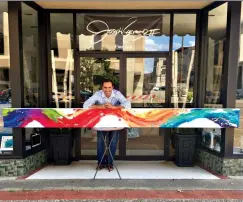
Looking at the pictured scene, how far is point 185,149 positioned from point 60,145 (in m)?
2.38

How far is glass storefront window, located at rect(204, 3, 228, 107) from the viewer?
4285 mm

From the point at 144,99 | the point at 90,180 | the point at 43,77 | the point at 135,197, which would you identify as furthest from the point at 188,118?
the point at 43,77

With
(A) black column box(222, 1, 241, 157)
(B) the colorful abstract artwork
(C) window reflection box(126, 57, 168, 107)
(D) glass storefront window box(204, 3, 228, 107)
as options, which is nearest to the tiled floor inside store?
(A) black column box(222, 1, 241, 157)

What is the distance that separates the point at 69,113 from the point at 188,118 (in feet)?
6.60

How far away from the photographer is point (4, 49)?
13.5 feet

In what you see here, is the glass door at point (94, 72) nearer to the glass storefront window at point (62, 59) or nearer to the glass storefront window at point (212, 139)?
the glass storefront window at point (62, 59)

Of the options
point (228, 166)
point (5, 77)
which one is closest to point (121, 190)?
point (228, 166)

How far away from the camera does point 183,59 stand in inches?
193

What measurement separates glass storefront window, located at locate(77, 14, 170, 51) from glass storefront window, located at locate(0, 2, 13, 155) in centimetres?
135

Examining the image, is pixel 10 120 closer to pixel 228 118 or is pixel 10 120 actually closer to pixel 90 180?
pixel 90 180

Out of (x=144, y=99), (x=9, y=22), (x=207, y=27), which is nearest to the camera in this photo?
(x=9, y=22)

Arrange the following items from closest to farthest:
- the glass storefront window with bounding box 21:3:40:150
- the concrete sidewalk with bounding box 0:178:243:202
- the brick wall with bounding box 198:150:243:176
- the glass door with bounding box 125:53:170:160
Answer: the concrete sidewalk with bounding box 0:178:243:202 → the brick wall with bounding box 198:150:243:176 → the glass storefront window with bounding box 21:3:40:150 → the glass door with bounding box 125:53:170:160

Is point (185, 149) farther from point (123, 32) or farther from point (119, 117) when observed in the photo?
point (123, 32)

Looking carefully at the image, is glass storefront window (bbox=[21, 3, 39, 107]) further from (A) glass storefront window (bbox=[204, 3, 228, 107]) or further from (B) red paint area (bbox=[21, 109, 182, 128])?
(A) glass storefront window (bbox=[204, 3, 228, 107])
